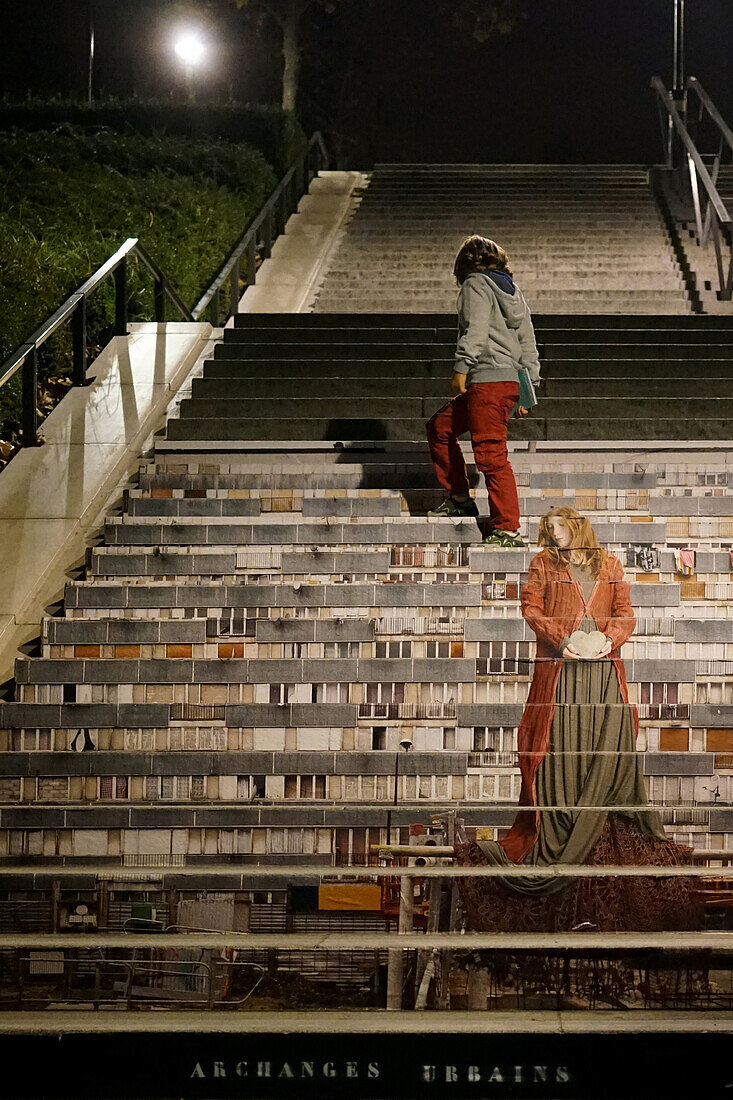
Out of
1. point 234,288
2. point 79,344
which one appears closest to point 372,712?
point 79,344

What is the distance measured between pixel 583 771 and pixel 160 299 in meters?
7.30

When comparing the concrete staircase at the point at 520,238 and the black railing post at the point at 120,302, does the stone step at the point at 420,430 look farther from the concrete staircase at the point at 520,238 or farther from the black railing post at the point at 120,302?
the concrete staircase at the point at 520,238

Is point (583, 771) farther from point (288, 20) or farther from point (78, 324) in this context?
point (288, 20)

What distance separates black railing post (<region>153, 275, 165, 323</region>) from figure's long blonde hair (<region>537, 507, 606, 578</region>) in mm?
5980

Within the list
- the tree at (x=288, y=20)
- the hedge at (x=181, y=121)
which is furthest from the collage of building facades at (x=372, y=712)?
the tree at (x=288, y=20)

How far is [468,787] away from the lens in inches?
187

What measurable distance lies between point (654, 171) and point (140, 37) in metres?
9.21

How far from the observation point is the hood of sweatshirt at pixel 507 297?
6.16m

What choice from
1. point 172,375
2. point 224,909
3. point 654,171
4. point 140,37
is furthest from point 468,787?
point 140,37

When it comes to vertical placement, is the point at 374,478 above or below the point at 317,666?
above

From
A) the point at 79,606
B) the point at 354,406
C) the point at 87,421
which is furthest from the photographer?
the point at 354,406

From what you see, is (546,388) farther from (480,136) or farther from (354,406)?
(480,136)

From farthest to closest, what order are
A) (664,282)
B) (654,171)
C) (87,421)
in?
(654,171) → (664,282) → (87,421)

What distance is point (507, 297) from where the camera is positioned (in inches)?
243
